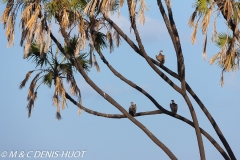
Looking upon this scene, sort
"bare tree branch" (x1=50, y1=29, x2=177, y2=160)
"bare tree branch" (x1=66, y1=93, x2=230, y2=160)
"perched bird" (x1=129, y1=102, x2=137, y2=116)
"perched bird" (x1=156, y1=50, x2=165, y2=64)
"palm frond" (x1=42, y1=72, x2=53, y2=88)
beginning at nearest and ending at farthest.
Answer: "bare tree branch" (x1=50, y1=29, x2=177, y2=160) → "bare tree branch" (x1=66, y1=93, x2=230, y2=160) → "palm frond" (x1=42, y1=72, x2=53, y2=88) → "perched bird" (x1=156, y1=50, x2=165, y2=64) → "perched bird" (x1=129, y1=102, x2=137, y2=116)

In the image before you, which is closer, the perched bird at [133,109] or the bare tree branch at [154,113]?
the bare tree branch at [154,113]

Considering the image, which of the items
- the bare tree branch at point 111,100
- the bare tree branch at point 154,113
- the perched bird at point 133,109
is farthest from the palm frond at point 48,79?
the perched bird at point 133,109

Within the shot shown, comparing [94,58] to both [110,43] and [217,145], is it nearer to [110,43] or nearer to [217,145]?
[110,43]

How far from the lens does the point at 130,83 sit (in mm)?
28016

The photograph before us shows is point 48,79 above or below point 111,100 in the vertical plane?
above

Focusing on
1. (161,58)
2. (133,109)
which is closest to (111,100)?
(133,109)

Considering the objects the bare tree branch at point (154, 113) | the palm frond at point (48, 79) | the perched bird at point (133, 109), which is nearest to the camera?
the bare tree branch at point (154, 113)

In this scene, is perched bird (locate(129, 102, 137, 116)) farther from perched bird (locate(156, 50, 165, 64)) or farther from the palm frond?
the palm frond

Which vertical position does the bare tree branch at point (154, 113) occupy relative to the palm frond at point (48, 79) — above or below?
below

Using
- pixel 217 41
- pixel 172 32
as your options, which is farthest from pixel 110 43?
pixel 217 41

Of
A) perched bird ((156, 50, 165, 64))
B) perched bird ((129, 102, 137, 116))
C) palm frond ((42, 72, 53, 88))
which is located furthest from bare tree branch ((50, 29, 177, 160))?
perched bird ((156, 50, 165, 64))

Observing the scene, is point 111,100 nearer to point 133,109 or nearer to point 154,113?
point 154,113

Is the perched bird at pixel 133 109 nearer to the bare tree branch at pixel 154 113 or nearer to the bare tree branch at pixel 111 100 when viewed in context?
the bare tree branch at pixel 154 113

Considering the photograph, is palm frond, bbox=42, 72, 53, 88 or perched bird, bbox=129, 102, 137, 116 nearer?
palm frond, bbox=42, 72, 53, 88
